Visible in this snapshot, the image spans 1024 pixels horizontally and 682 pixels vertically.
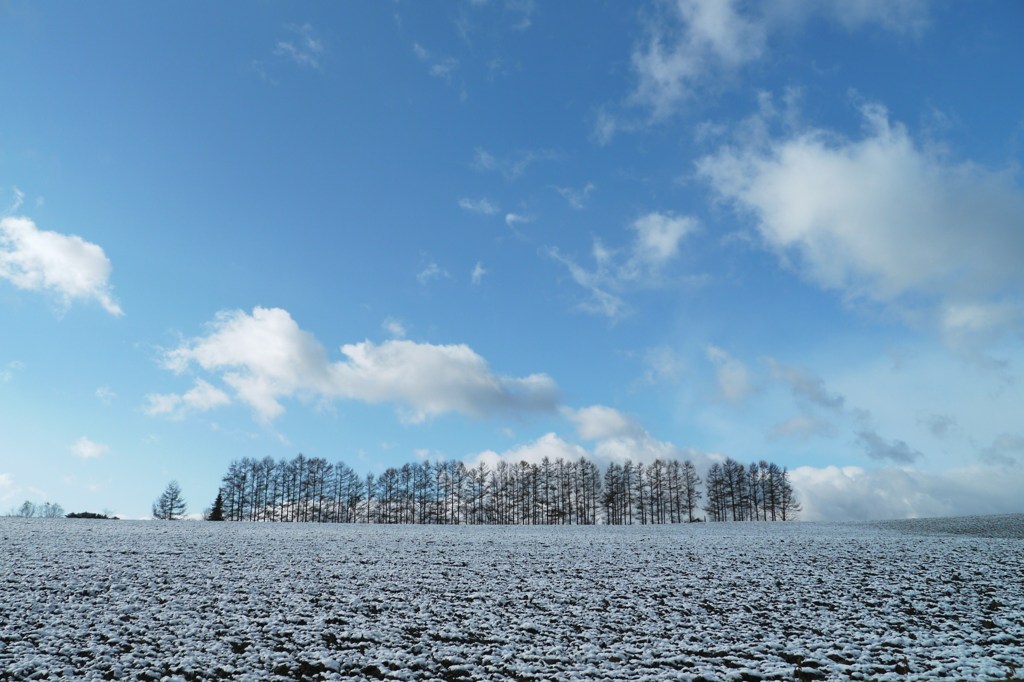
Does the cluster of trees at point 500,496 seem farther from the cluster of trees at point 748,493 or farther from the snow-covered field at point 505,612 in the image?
the snow-covered field at point 505,612

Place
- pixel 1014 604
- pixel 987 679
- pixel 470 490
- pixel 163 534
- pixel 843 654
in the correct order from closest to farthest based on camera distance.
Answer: pixel 987 679 < pixel 843 654 < pixel 1014 604 < pixel 163 534 < pixel 470 490

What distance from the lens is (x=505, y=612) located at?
721 inches

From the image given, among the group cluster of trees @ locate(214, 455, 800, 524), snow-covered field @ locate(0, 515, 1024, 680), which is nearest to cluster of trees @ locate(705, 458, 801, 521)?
cluster of trees @ locate(214, 455, 800, 524)

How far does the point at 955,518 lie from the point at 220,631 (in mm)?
70724

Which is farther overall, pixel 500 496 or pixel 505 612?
pixel 500 496

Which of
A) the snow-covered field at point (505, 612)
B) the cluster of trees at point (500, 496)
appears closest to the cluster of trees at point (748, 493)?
the cluster of trees at point (500, 496)

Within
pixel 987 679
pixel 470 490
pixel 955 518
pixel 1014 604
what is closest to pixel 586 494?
pixel 470 490

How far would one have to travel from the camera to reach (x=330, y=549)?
2916 centimetres

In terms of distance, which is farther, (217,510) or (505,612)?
(217,510)

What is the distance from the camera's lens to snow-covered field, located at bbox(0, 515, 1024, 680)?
1388cm

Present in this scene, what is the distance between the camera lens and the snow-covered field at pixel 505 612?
13875 millimetres

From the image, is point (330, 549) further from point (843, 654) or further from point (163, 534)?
point (843, 654)

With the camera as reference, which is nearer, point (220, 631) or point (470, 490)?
point (220, 631)

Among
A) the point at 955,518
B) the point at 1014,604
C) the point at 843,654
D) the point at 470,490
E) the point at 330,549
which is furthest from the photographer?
the point at 470,490
